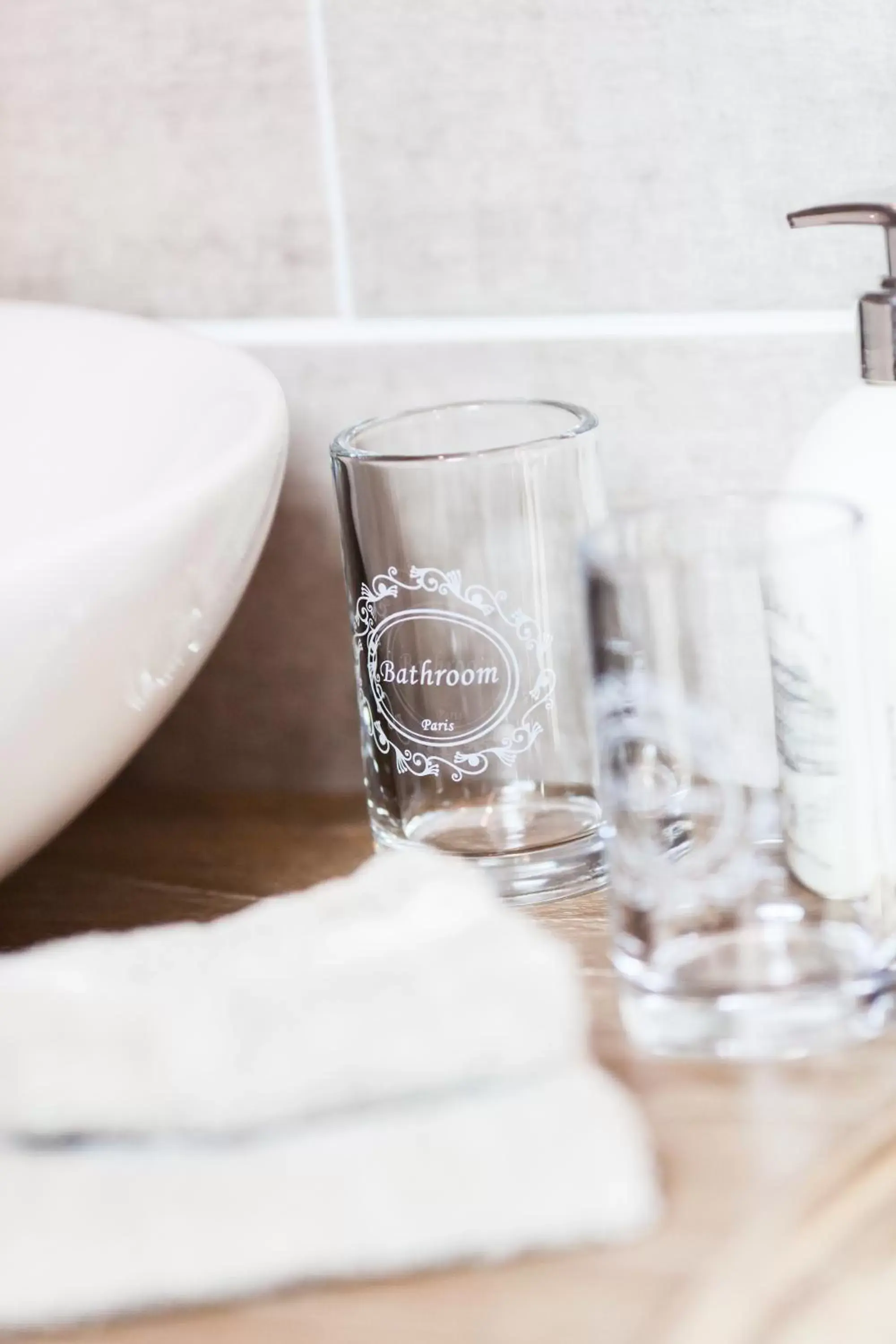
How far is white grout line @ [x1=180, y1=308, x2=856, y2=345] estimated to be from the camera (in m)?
0.56

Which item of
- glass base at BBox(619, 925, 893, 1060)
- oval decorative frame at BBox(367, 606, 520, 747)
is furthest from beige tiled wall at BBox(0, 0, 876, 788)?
glass base at BBox(619, 925, 893, 1060)

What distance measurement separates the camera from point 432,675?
0.52 m

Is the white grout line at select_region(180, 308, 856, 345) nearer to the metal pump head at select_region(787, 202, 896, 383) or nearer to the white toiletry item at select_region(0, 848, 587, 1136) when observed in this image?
the metal pump head at select_region(787, 202, 896, 383)

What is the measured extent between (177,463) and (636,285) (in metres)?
0.18

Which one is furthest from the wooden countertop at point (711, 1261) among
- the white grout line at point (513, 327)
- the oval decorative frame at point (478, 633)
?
the white grout line at point (513, 327)

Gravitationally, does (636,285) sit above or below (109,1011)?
above

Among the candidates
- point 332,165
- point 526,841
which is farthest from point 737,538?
point 332,165

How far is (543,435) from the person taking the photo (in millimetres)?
572

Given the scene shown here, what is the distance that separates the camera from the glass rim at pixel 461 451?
1.72ft

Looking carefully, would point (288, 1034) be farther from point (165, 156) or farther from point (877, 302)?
point (165, 156)

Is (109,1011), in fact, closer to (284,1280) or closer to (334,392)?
(284,1280)

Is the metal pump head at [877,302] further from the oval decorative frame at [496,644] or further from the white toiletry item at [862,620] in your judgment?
the oval decorative frame at [496,644]

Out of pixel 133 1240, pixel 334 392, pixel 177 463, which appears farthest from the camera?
pixel 334 392

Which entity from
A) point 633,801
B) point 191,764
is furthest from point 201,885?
point 633,801
